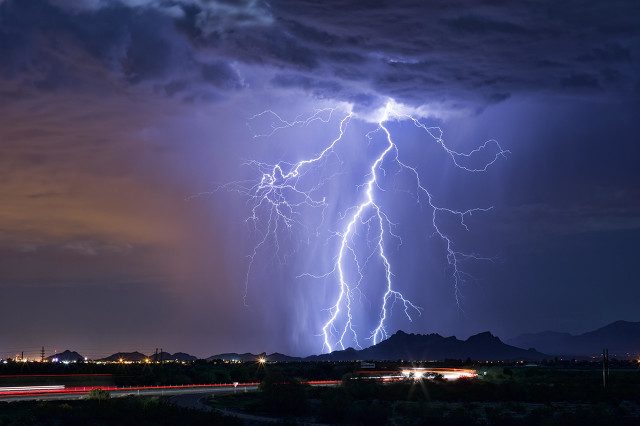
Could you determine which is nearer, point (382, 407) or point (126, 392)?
point (382, 407)

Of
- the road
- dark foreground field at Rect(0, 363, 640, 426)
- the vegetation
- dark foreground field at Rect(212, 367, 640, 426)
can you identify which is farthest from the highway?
the vegetation

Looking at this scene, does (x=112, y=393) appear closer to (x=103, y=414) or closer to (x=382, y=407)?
A: (x=103, y=414)

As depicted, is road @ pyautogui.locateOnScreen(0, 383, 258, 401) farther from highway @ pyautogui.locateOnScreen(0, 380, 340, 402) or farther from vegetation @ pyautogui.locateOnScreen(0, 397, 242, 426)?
vegetation @ pyautogui.locateOnScreen(0, 397, 242, 426)

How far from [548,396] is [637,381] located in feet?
51.4

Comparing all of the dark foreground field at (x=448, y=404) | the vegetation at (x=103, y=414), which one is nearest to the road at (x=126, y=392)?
the dark foreground field at (x=448, y=404)

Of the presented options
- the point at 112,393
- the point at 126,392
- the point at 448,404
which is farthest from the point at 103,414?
the point at 448,404

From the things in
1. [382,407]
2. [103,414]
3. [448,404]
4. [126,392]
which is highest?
[126,392]

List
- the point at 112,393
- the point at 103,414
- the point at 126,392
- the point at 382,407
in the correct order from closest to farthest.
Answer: the point at 103,414, the point at 382,407, the point at 112,393, the point at 126,392

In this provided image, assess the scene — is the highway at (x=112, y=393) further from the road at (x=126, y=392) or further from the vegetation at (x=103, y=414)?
the vegetation at (x=103, y=414)

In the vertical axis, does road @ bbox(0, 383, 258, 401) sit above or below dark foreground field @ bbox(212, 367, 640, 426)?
above

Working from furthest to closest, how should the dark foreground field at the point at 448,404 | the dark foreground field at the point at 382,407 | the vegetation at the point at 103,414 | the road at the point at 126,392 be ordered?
the road at the point at 126,392
the dark foreground field at the point at 448,404
the dark foreground field at the point at 382,407
the vegetation at the point at 103,414

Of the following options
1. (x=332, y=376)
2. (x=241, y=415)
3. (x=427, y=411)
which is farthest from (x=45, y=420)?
(x=332, y=376)

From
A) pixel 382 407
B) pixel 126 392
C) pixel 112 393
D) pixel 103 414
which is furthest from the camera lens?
pixel 126 392

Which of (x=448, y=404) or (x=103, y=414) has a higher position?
(x=103, y=414)
